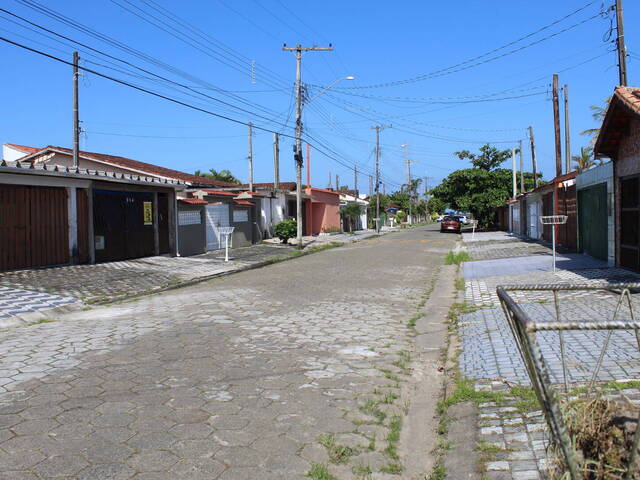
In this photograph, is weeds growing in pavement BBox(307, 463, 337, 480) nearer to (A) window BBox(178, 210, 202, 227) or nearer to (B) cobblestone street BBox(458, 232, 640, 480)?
(B) cobblestone street BBox(458, 232, 640, 480)

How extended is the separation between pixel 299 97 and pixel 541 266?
15328 millimetres

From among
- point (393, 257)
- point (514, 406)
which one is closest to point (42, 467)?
point (514, 406)

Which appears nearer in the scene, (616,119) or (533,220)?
(616,119)

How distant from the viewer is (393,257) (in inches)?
809

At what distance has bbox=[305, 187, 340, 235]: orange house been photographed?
128 feet

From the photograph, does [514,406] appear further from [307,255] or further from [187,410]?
[307,255]

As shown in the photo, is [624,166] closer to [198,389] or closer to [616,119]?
[616,119]

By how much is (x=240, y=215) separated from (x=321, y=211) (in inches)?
685

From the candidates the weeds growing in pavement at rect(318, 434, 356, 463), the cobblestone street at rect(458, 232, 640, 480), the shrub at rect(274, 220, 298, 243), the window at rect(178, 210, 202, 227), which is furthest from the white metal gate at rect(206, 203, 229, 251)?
the weeds growing in pavement at rect(318, 434, 356, 463)

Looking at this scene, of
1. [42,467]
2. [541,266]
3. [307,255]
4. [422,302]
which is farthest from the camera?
[307,255]

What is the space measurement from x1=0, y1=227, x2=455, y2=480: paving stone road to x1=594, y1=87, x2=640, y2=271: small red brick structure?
5.73m

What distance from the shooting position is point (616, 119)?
37.5 feet

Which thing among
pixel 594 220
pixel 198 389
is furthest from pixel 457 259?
pixel 198 389

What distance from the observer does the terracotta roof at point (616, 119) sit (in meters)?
9.85
